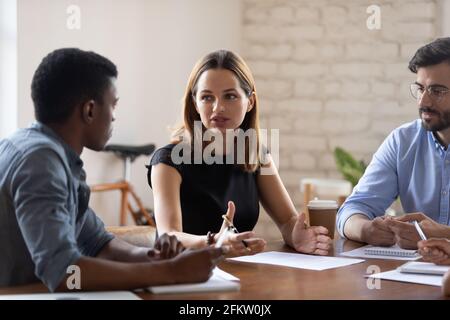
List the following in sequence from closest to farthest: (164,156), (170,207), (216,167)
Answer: (170,207)
(164,156)
(216,167)

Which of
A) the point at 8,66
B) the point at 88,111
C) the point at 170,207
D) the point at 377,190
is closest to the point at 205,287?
the point at 88,111

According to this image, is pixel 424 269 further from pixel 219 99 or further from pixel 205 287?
pixel 219 99

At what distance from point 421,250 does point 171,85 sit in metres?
3.71

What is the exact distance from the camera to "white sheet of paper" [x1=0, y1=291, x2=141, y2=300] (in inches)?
52.2

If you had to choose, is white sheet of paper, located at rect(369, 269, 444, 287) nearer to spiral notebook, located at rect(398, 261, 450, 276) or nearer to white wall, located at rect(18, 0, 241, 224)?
spiral notebook, located at rect(398, 261, 450, 276)

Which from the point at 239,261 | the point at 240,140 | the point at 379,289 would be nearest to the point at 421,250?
the point at 379,289

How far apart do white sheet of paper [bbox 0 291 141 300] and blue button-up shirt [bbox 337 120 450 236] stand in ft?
4.00

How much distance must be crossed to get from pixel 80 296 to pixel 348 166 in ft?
12.4

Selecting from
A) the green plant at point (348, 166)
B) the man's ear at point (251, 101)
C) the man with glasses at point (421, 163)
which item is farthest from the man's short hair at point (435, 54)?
the green plant at point (348, 166)

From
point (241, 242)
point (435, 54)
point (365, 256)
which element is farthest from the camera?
point (435, 54)

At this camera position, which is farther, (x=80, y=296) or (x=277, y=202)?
(x=277, y=202)

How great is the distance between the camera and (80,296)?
133 cm

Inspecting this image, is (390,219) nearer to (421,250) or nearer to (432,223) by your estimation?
(432,223)
